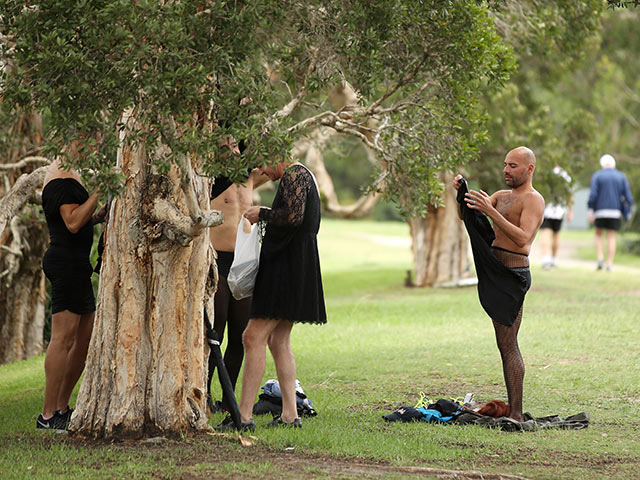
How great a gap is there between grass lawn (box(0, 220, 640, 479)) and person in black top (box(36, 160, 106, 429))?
32cm

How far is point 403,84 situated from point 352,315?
6.75 metres

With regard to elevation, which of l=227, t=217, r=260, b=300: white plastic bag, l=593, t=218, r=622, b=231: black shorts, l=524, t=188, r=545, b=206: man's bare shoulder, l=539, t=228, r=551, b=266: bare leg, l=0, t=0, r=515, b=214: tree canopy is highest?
l=0, t=0, r=515, b=214: tree canopy

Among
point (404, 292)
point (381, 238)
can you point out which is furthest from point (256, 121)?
point (381, 238)

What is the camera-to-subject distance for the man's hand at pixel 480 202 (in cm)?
658

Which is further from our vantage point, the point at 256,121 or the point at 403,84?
the point at 403,84

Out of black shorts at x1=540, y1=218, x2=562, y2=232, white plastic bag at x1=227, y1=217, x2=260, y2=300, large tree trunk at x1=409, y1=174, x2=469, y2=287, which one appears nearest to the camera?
white plastic bag at x1=227, y1=217, x2=260, y2=300

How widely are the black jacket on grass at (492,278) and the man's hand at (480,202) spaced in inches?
4.2

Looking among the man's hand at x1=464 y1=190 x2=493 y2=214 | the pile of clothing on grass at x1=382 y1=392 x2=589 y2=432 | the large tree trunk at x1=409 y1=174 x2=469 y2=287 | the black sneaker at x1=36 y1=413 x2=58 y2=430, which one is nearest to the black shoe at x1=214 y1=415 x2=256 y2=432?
the pile of clothing on grass at x1=382 y1=392 x2=589 y2=432

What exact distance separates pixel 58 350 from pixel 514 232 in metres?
3.50

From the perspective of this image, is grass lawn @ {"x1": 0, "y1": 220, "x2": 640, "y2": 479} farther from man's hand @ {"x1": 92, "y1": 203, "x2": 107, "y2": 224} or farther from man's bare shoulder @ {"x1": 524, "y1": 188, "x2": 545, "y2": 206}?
man's bare shoulder @ {"x1": 524, "y1": 188, "x2": 545, "y2": 206}

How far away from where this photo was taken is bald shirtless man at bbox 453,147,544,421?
6.63m

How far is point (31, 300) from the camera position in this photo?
13109 mm

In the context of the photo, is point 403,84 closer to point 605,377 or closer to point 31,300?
point 605,377

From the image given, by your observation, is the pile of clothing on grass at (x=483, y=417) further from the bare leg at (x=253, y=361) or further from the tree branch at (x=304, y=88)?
the tree branch at (x=304, y=88)
